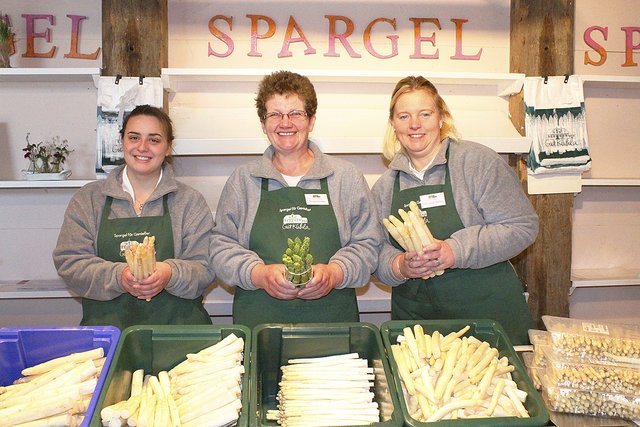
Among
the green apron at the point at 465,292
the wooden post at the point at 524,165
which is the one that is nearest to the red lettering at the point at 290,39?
the wooden post at the point at 524,165

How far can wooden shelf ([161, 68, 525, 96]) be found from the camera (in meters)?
3.10

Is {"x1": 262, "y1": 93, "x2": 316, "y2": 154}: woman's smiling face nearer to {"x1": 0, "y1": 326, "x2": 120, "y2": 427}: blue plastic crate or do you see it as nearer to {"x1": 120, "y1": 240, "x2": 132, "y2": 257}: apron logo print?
{"x1": 120, "y1": 240, "x2": 132, "y2": 257}: apron logo print

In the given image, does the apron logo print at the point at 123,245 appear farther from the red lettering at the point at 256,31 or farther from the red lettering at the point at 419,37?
the red lettering at the point at 419,37

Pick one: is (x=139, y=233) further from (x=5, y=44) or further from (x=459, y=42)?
(x=459, y=42)

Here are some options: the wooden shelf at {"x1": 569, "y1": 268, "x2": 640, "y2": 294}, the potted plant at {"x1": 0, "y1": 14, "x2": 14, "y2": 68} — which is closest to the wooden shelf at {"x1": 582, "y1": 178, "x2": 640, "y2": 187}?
the wooden shelf at {"x1": 569, "y1": 268, "x2": 640, "y2": 294}

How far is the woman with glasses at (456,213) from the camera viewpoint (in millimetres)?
2287

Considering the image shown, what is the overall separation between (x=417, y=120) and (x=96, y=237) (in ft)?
5.21

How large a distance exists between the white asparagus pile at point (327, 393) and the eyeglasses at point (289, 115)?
1.08m

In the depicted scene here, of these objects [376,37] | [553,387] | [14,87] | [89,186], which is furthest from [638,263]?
[14,87]

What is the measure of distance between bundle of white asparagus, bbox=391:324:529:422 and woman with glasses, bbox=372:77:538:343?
22.7 inches

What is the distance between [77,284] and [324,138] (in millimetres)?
1565

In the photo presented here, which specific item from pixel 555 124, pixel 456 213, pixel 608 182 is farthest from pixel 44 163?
pixel 608 182

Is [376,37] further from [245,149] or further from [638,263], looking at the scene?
[638,263]

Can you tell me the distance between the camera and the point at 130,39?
316 centimetres
